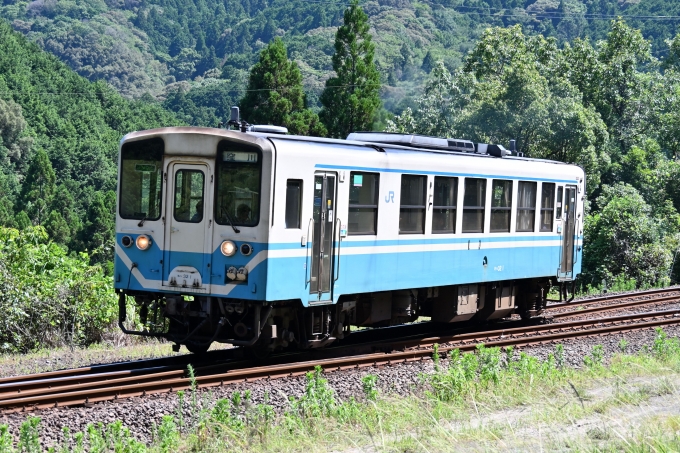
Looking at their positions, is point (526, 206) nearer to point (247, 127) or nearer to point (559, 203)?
point (559, 203)

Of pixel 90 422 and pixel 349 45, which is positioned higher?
pixel 349 45

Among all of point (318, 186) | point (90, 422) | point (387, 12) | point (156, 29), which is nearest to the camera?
point (90, 422)

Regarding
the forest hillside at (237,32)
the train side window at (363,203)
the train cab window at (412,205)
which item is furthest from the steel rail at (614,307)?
the forest hillside at (237,32)

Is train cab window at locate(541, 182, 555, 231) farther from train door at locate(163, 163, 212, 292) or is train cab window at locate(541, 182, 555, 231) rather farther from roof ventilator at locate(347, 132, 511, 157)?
train door at locate(163, 163, 212, 292)

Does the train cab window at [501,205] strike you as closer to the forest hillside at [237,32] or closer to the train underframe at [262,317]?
the train underframe at [262,317]

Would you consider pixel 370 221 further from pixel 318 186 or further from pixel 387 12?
pixel 387 12

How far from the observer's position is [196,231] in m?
12.1

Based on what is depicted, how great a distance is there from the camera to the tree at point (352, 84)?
4966 centimetres

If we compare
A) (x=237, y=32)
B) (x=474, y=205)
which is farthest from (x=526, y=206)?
(x=237, y=32)

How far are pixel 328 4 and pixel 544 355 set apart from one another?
15244cm

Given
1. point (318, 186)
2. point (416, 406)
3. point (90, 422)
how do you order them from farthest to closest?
point (318, 186), point (416, 406), point (90, 422)

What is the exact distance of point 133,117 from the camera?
319 feet

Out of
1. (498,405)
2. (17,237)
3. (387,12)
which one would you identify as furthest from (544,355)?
(387,12)

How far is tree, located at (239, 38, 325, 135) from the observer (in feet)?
Result: 168
